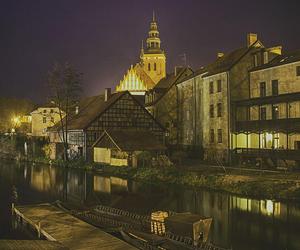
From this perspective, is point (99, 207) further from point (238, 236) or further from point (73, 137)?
point (73, 137)

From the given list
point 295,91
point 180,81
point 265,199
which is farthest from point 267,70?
point 180,81

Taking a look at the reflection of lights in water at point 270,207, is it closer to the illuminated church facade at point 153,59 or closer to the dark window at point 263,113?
the dark window at point 263,113

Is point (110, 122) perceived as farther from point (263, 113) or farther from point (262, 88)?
point (263, 113)

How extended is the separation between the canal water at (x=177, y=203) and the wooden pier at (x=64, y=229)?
3.35 ft

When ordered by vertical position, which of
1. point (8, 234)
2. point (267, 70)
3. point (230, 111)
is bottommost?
point (8, 234)

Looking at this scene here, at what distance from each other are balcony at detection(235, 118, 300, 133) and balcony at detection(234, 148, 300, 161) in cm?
183

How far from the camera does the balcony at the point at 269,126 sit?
3538 centimetres

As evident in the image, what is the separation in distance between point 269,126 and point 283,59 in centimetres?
781

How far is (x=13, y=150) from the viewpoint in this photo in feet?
241

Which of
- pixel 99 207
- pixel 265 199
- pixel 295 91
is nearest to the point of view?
pixel 99 207

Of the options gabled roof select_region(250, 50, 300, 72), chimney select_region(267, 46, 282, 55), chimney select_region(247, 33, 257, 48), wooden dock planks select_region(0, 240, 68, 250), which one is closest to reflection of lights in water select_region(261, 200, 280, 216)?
wooden dock planks select_region(0, 240, 68, 250)

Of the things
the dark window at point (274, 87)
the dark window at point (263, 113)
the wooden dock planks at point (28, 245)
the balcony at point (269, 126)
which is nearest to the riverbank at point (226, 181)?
the balcony at point (269, 126)

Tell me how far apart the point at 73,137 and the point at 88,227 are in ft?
127

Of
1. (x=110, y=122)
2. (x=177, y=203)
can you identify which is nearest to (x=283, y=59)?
(x=177, y=203)
